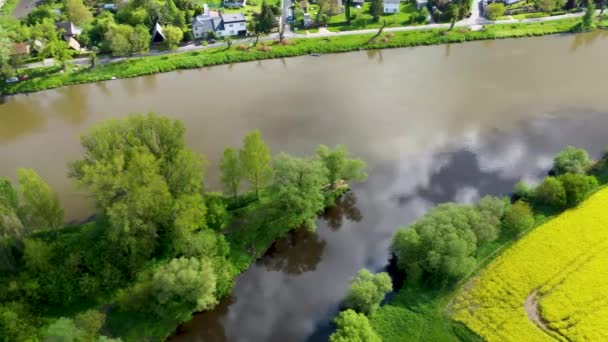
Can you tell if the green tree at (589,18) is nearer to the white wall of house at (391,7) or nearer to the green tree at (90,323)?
the white wall of house at (391,7)

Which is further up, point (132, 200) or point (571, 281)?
point (132, 200)

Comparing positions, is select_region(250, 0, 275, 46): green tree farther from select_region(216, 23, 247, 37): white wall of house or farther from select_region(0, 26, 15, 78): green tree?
select_region(0, 26, 15, 78): green tree

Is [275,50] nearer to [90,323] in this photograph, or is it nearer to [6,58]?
[6,58]

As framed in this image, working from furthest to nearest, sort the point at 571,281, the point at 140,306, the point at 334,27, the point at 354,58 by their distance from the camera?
the point at 334,27 → the point at 354,58 → the point at 571,281 → the point at 140,306

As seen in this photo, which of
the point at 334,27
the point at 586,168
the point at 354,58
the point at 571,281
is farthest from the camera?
the point at 334,27

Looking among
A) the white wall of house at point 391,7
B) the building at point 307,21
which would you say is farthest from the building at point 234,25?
the white wall of house at point 391,7

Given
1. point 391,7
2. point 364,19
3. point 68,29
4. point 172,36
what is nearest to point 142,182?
point 172,36

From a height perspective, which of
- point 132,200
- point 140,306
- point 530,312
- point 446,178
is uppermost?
point 132,200

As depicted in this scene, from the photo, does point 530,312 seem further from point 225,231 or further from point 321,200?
point 225,231

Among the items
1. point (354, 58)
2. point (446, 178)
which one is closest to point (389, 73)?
point (354, 58)
